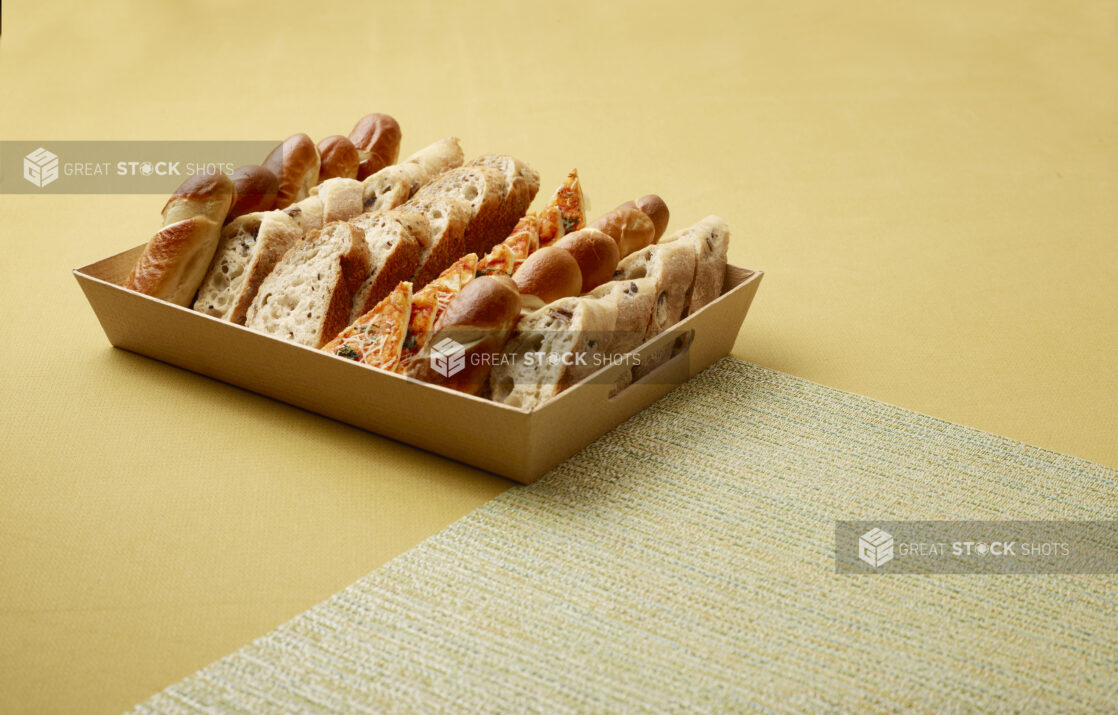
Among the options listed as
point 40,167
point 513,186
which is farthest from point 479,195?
point 40,167

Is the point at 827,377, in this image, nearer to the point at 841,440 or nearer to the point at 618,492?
the point at 841,440

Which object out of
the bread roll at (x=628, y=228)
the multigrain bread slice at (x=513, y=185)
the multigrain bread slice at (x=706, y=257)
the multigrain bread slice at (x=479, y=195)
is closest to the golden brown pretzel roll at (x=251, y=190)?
the multigrain bread slice at (x=479, y=195)

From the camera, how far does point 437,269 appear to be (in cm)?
238

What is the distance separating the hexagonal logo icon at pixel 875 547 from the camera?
1.79 metres

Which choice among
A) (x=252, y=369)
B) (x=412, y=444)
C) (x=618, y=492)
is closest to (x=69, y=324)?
(x=252, y=369)

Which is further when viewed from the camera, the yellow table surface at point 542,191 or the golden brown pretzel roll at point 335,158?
the golden brown pretzel roll at point 335,158

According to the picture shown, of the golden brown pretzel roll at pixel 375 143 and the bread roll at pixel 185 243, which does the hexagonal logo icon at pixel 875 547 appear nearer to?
the bread roll at pixel 185 243

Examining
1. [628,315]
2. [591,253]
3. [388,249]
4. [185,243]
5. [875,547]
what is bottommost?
[875,547]

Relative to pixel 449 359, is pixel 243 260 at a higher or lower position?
higher

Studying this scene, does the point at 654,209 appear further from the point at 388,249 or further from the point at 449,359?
the point at 449,359

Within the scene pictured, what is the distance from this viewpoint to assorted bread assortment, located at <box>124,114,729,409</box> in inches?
78.1

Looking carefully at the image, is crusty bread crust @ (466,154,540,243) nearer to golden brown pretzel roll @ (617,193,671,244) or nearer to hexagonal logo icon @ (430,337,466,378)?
golden brown pretzel roll @ (617,193,671,244)

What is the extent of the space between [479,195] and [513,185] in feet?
0.32

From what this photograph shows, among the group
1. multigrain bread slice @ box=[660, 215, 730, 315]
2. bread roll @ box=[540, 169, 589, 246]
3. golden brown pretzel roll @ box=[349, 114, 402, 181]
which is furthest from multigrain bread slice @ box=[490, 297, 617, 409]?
golden brown pretzel roll @ box=[349, 114, 402, 181]
